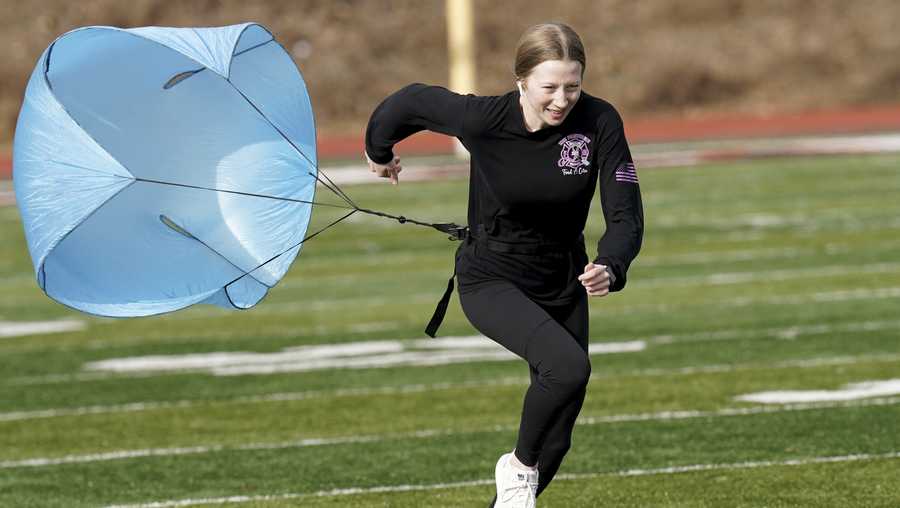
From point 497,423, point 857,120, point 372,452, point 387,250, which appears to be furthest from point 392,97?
point 857,120

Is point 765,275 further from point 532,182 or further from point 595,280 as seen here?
point 595,280

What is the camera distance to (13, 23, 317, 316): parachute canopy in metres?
6.46

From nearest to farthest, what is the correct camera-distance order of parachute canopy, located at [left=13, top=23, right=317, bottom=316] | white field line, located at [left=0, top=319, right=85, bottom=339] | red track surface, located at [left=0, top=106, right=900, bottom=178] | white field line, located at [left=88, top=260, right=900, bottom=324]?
1. parachute canopy, located at [left=13, top=23, right=317, bottom=316]
2. white field line, located at [left=0, top=319, right=85, bottom=339]
3. white field line, located at [left=88, top=260, right=900, bottom=324]
4. red track surface, located at [left=0, top=106, right=900, bottom=178]

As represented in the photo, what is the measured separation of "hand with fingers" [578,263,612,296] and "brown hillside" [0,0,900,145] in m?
37.1

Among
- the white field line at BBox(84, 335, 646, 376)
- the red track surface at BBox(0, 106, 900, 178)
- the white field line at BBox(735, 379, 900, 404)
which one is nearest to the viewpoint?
the white field line at BBox(735, 379, 900, 404)

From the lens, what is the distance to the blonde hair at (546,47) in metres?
5.54

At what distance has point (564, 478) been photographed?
7797mm

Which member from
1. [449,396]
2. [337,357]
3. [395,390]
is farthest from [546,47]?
[337,357]

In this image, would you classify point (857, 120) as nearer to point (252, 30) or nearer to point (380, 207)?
point (380, 207)

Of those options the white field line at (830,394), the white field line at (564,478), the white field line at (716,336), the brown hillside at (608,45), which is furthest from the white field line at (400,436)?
the brown hillside at (608,45)

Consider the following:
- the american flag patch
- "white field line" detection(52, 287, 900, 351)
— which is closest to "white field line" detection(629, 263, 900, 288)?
"white field line" detection(52, 287, 900, 351)

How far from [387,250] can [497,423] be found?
961cm

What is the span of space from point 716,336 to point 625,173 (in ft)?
20.9

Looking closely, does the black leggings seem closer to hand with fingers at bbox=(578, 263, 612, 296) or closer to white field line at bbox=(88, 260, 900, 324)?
hand with fingers at bbox=(578, 263, 612, 296)
